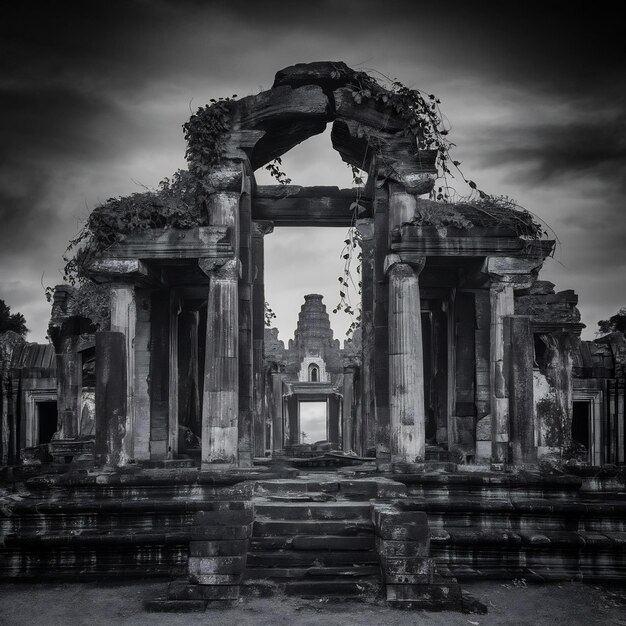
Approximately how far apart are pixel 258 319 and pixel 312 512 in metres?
6.05

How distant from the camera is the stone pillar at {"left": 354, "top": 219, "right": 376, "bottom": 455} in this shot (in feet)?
51.0

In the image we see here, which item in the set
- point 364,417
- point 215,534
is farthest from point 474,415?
point 215,534

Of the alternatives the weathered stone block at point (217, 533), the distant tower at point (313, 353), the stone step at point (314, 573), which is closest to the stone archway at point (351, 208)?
the weathered stone block at point (217, 533)

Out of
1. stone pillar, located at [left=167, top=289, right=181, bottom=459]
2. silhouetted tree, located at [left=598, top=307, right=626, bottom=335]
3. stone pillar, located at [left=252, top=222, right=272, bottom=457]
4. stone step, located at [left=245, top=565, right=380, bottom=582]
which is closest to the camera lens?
stone step, located at [left=245, top=565, right=380, bottom=582]

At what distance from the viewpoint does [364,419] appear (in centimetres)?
1652

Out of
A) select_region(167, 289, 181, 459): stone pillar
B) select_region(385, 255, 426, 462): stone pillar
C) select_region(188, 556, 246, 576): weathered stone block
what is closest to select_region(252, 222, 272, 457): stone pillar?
select_region(167, 289, 181, 459): stone pillar

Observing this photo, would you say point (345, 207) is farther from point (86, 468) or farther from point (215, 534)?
point (215, 534)

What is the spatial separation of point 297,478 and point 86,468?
3511mm

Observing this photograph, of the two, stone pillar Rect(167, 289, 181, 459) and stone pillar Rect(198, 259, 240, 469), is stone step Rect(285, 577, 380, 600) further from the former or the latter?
stone pillar Rect(167, 289, 181, 459)

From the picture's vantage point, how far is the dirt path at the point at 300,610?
25.6ft

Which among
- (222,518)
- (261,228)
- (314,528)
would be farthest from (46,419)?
(314,528)

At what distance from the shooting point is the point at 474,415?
51.5 feet

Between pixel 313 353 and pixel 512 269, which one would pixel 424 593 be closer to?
pixel 512 269

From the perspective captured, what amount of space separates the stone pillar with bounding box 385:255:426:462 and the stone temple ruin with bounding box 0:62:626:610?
0.11ft
